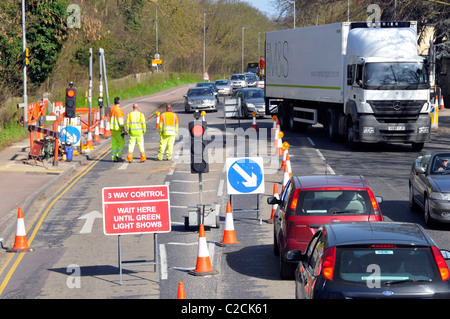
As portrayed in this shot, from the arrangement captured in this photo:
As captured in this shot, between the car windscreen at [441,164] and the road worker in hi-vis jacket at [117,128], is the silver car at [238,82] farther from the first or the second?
the car windscreen at [441,164]

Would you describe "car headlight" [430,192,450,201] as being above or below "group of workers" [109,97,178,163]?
below

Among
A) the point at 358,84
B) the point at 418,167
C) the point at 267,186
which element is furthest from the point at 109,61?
the point at 418,167

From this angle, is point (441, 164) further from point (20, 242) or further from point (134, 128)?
point (134, 128)

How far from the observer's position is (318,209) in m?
11.0

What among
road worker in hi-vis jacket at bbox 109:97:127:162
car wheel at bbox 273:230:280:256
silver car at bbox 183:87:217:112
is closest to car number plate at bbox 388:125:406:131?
road worker in hi-vis jacket at bbox 109:97:127:162

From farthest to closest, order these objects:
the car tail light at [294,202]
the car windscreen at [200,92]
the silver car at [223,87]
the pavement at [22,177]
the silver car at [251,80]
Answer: the silver car at [251,80] < the silver car at [223,87] < the car windscreen at [200,92] < the pavement at [22,177] < the car tail light at [294,202]

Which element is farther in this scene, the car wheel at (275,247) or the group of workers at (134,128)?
the group of workers at (134,128)

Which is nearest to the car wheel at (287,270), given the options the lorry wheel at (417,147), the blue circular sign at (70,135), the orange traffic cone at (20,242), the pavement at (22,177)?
the orange traffic cone at (20,242)

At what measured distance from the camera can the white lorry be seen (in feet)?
87.5

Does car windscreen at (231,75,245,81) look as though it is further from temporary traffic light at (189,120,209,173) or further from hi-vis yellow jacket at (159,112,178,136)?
temporary traffic light at (189,120,209,173)

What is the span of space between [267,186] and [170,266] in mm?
8142

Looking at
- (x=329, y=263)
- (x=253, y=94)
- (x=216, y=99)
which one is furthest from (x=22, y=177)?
(x=216, y=99)

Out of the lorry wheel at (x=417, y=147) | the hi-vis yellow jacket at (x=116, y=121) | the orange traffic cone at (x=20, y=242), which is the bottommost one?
the orange traffic cone at (x=20, y=242)

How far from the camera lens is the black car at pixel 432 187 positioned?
47.5 feet
